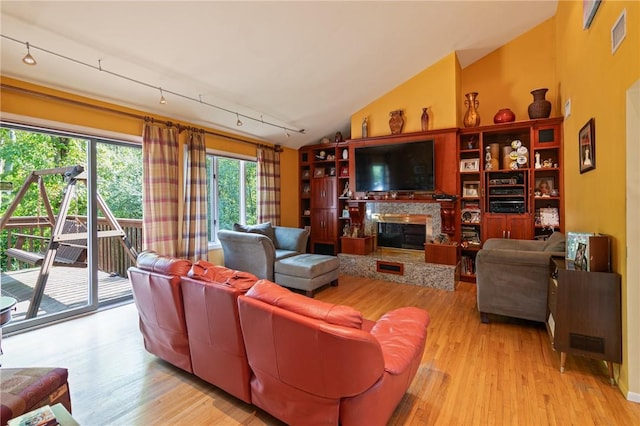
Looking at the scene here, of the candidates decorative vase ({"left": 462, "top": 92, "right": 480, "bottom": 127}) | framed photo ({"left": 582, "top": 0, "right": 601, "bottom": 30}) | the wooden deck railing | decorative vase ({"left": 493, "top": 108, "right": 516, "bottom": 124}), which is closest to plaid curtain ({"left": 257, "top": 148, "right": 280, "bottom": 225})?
the wooden deck railing

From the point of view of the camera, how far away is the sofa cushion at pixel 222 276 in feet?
5.87

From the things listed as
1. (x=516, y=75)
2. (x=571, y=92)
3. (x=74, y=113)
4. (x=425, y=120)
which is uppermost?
(x=516, y=75)

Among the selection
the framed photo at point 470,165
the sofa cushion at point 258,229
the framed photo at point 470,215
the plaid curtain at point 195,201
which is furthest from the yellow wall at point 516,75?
the plaid curtain at point 195,201

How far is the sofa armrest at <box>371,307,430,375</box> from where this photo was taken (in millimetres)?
1547

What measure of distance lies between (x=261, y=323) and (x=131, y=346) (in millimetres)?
1941

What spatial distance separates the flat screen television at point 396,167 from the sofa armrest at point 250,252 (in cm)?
213

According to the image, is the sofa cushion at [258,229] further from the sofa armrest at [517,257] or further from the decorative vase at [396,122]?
the sofa armrest at [517,257]

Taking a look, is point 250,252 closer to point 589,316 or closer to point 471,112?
point 589,316

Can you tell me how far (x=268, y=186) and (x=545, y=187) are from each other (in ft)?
15.0

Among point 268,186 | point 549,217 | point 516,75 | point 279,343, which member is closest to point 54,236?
point 268,186

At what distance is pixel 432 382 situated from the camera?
2.14 m

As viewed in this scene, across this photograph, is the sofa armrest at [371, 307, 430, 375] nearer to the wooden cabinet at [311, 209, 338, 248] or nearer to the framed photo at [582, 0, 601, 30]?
the framed photo at [582, 0, 601, 30]

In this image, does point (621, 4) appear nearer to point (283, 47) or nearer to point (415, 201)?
point (283, 47)

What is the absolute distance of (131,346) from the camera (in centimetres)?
268
